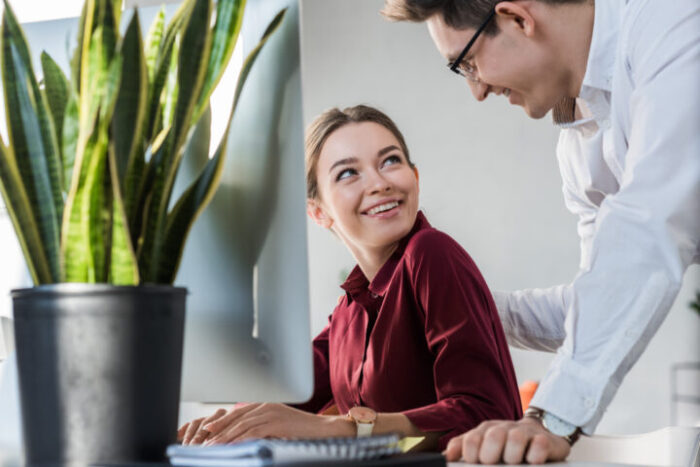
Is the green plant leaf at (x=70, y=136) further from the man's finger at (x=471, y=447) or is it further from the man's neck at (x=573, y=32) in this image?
the man's neck at (x=573, y=32)

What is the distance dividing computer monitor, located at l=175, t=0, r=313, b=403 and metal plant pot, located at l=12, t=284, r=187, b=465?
16 cm

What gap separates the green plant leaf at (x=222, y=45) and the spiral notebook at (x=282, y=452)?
0.33m

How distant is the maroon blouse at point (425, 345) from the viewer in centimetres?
124

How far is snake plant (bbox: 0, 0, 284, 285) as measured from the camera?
674 mm

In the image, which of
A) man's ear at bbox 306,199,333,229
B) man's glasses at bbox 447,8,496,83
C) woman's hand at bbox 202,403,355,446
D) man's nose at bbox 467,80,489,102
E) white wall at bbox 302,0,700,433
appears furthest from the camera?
white wall at bbox 302,0,700,433

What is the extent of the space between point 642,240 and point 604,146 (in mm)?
545

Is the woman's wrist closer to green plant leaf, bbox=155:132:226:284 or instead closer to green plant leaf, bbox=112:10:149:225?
green plant leaf, bbox=155:132:226:284

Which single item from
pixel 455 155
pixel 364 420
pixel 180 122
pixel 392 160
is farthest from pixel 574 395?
pixel 455 155

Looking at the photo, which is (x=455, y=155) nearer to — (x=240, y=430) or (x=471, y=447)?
(x=240, y=430)

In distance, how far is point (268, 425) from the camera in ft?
3.31

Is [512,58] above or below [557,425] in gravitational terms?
above

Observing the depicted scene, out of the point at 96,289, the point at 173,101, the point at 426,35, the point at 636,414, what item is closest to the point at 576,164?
the point at 173,101

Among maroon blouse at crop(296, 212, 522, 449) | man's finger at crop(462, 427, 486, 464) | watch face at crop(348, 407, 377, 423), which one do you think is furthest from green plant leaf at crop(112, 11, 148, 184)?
maroon blouse at crop(296, 212, 522, 449)

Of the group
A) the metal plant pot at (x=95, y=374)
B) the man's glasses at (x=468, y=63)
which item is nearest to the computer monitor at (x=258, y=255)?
the metal plant pot at (x=95, y=374)
